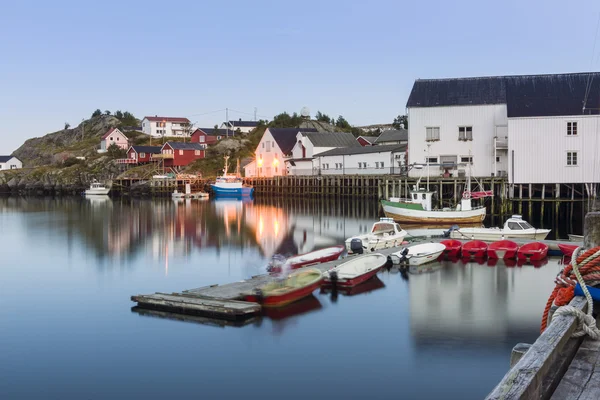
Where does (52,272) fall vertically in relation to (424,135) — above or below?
below

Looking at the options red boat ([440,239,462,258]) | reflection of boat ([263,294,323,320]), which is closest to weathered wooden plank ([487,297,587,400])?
reflection of boat ([263,294,323,320])

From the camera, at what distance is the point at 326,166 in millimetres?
70875

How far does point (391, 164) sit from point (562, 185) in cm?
1925

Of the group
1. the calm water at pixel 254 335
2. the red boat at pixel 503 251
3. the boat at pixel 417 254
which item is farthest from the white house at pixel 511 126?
the boat at pixel 417 254

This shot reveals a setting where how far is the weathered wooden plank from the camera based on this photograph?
3240 mm

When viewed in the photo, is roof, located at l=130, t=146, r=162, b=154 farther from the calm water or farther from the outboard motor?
the outboard motor

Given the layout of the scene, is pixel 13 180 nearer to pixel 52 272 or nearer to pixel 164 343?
pixel 52 272

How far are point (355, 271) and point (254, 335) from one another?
611cm

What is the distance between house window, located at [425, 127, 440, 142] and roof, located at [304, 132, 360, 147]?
28298mm

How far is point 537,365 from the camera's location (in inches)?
138

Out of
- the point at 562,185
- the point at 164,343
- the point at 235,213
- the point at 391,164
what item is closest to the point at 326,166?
the point at 391,164

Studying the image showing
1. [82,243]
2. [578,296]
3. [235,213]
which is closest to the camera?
[578,296]

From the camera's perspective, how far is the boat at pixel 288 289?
55.3 ft

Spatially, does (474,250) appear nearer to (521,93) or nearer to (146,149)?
(521,93)
